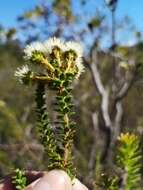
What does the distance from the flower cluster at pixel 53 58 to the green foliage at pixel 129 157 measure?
0.99 feet

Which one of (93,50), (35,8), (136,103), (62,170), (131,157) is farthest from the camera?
(136,103)

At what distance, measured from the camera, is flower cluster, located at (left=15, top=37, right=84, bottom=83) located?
4.23 feet

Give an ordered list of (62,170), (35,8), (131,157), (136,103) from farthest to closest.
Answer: (136,103)
(35,8)
(131,157)
(62,170)

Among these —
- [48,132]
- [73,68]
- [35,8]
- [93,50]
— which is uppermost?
[35,8]

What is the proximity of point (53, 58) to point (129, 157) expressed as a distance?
387 millimetres

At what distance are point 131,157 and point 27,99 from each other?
55.2 feet

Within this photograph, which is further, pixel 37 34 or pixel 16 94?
pixel 16 94

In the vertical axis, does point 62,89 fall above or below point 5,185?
above

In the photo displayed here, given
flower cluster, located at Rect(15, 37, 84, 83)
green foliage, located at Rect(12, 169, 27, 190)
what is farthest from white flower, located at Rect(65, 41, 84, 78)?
green foliage, located at Rect(12, 169, 27, 190)

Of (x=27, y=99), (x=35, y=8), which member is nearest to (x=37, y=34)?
(x=35, y=8)

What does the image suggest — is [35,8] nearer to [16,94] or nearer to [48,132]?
[48,132]

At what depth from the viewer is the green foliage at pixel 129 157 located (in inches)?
59.4

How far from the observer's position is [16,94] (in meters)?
19.0

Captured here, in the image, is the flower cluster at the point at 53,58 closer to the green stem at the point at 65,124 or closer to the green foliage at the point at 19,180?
the green stem at the point at 65,124
